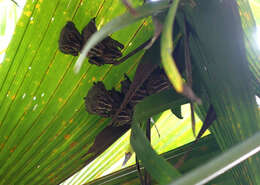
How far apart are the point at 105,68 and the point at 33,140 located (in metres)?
0.22

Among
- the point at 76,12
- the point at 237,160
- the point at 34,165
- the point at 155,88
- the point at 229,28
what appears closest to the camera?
the point at 237,160

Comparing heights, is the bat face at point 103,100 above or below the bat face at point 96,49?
below

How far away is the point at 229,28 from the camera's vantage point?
30 cm

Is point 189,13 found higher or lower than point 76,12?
lower

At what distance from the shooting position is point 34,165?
0.69 meters

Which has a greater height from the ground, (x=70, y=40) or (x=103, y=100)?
(x=70, y=40)

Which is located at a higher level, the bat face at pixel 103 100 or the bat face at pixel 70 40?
the bat face at pixel 70 40

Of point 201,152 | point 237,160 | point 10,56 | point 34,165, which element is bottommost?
point 237,160

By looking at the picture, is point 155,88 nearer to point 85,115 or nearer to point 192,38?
point 192,38

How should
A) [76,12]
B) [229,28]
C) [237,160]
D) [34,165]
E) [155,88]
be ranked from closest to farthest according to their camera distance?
[237,160]
[229,28]
[155,88]
[76,12]
[34,165]

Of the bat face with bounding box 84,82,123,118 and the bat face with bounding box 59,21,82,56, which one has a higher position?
the bat face with bounding box 59,21,82,56

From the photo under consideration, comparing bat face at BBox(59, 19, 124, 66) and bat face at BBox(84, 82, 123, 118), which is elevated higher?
bat face at BBox(59, 19, 124, 66)

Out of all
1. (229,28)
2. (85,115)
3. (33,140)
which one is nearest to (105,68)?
(85,115)

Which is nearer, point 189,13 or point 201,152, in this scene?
point 189,13
